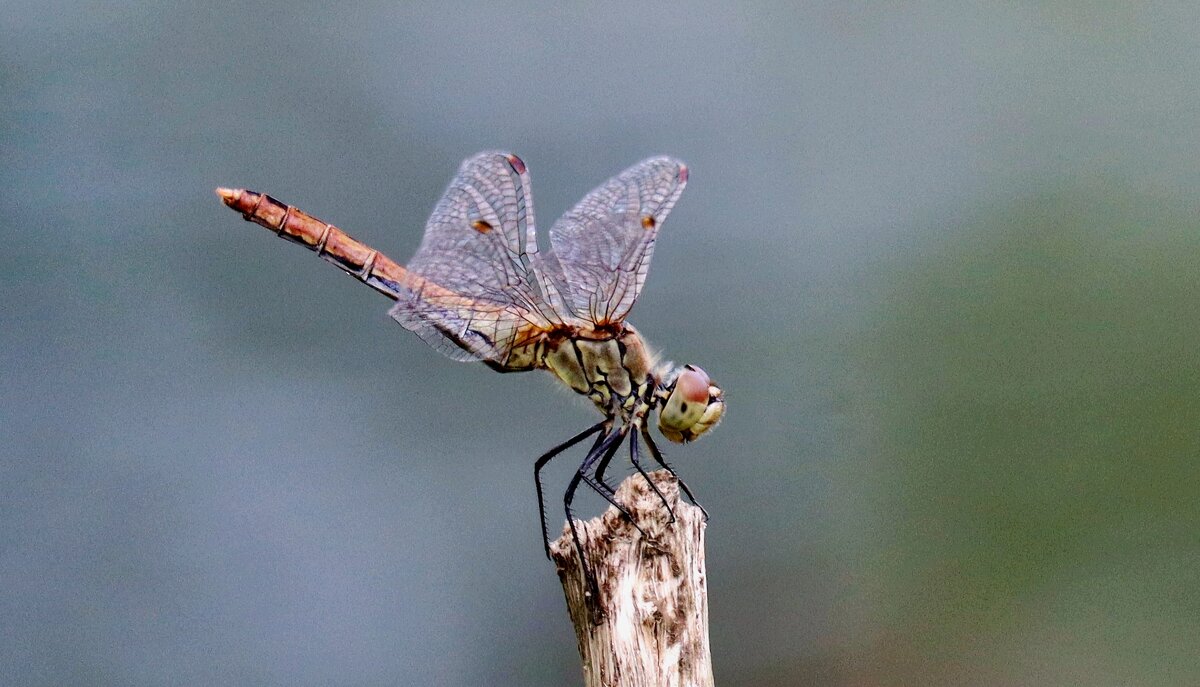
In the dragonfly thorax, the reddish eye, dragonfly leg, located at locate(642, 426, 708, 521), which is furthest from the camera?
the dragonfly thorax

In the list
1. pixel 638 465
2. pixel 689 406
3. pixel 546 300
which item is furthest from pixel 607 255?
pixel 638 465

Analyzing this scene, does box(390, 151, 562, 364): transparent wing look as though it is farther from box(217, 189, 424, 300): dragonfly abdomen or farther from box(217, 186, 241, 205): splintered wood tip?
box(217, 186, 241, 205): splintered wood tip

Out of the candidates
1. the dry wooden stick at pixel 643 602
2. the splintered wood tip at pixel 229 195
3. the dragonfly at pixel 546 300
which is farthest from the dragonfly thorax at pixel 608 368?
the splintered wood tip at pixel 229 195

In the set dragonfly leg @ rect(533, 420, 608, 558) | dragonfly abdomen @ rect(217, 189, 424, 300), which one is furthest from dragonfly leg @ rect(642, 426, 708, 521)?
dragonfly abdomen @ rect(217, 189, 424, 300)

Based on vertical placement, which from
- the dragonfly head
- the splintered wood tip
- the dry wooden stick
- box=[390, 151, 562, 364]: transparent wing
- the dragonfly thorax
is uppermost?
the splintered wood tip

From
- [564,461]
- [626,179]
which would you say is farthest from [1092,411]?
[626,179]

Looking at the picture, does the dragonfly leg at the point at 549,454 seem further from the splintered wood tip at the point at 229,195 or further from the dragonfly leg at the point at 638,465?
the splintered wood tip at the point at 229,195

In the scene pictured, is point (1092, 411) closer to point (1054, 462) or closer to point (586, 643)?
A: point (1054, 462)

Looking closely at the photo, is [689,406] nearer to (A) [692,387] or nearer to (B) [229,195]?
(A) [692,387]
